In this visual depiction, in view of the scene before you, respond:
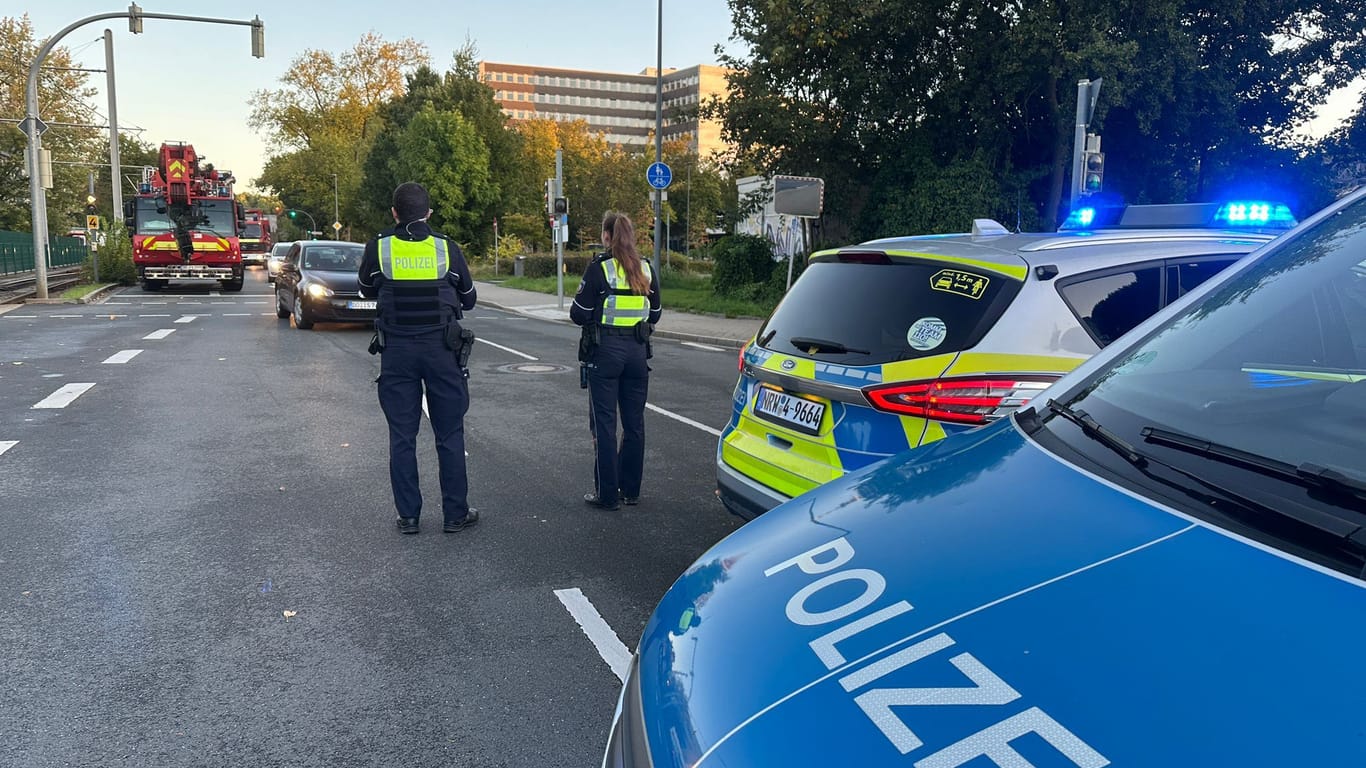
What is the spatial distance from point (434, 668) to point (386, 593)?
2.96ft

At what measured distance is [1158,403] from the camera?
1.97 metres

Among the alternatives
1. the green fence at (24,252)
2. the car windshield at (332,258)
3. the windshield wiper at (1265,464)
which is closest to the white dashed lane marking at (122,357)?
the car windshield at (332,258)

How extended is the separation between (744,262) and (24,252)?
116ft

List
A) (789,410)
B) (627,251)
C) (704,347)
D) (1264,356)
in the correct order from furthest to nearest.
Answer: (704,347)
(627,251)
(789,410)
(1264,356)

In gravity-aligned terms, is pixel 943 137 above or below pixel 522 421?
above

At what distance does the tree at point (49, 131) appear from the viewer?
4847 centimetres

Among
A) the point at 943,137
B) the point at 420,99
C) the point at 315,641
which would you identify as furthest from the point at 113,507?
the point at 420,99

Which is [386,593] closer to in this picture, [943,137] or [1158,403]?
[1158,403]

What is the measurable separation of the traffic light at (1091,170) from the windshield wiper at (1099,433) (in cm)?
1103

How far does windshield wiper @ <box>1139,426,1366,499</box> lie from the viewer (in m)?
1.43

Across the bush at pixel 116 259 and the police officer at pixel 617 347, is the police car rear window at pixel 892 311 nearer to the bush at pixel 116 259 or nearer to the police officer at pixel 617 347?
the police officer at pixel 617 347

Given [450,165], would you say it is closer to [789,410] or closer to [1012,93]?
[1012,93]

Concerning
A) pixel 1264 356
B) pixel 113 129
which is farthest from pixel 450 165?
pixel 1264 356

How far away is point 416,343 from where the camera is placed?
528 cm
